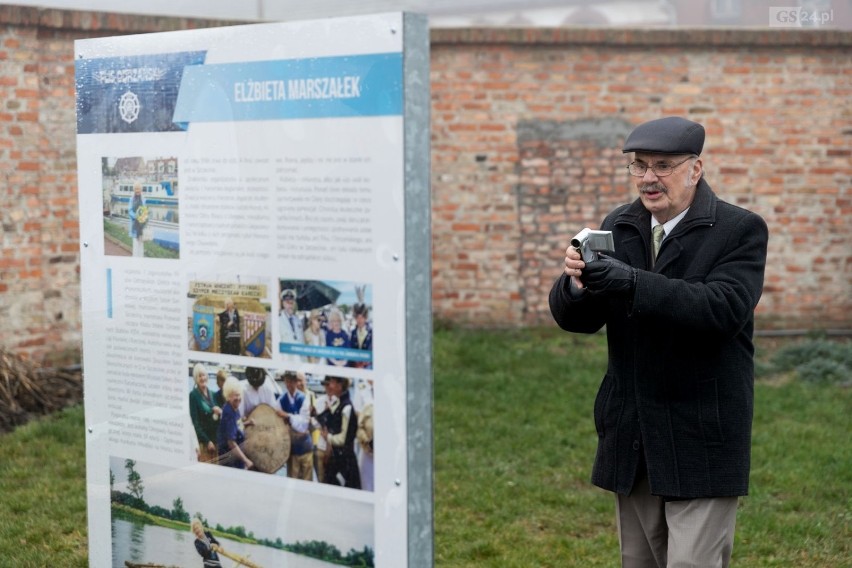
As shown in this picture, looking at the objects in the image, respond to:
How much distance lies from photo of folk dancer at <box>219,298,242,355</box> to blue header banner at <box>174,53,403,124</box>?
50 cm

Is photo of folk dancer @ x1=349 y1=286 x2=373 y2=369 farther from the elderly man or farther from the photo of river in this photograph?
the elderly man

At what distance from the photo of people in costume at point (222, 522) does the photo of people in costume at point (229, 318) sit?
1.14 ft

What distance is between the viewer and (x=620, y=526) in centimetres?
343

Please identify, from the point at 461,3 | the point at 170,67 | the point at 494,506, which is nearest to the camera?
the point at 170,67

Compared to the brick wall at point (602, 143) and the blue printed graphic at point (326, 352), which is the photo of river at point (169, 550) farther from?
the brick wall at point (602, 143)

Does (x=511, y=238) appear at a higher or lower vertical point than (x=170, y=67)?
lower

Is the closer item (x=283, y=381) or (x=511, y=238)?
(x=283, y=381)

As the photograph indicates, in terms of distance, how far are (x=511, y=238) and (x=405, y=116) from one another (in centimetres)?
700

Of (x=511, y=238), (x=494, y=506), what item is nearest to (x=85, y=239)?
(x=494, y=506)

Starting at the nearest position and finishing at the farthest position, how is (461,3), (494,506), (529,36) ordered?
(494,506) < (529,36) < (461,3)

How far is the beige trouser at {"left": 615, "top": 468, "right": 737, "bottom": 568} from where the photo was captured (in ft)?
10.3

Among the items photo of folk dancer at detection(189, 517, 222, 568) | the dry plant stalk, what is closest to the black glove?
photo of folk dancer at detection(189, 517, 222, 568)

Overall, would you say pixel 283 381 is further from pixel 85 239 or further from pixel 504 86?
pixel 504 86

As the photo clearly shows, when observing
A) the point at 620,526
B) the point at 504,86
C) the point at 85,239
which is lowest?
the point at 620,526
